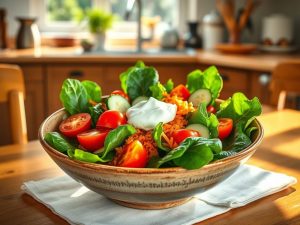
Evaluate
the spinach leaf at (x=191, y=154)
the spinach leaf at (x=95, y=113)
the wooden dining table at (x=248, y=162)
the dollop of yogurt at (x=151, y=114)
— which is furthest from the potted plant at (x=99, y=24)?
the spinach leaf at (x=191, y=154)

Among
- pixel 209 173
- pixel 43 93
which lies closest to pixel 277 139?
pixel 209 173

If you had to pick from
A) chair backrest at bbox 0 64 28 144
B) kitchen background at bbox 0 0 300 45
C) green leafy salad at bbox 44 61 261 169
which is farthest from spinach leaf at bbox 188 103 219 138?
kitchen background at bbox 0 0 300 45

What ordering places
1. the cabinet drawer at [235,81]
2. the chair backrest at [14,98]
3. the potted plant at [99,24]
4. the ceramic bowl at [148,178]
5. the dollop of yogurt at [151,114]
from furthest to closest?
1. the potted plant at [99,24]
2. the cabinet drawer at [235,81]
3. the chair backrest at [14,98]
4. the dollop of yogurt at [151,114]
5. the ceramic bowl at [148,178]

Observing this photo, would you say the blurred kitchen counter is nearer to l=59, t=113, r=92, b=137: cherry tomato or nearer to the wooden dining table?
the wooden dining table

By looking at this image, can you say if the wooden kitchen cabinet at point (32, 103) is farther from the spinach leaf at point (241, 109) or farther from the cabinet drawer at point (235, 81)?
the spinach leaf at point (241, 109)

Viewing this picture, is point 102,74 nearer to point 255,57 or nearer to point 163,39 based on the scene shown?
point 163,39

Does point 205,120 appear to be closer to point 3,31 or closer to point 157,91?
point 157,91

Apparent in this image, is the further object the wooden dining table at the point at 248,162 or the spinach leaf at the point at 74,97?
the spinach leaf at the point at 74,97

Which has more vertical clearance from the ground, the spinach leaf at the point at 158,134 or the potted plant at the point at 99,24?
the potted plant at the point at 99,24
